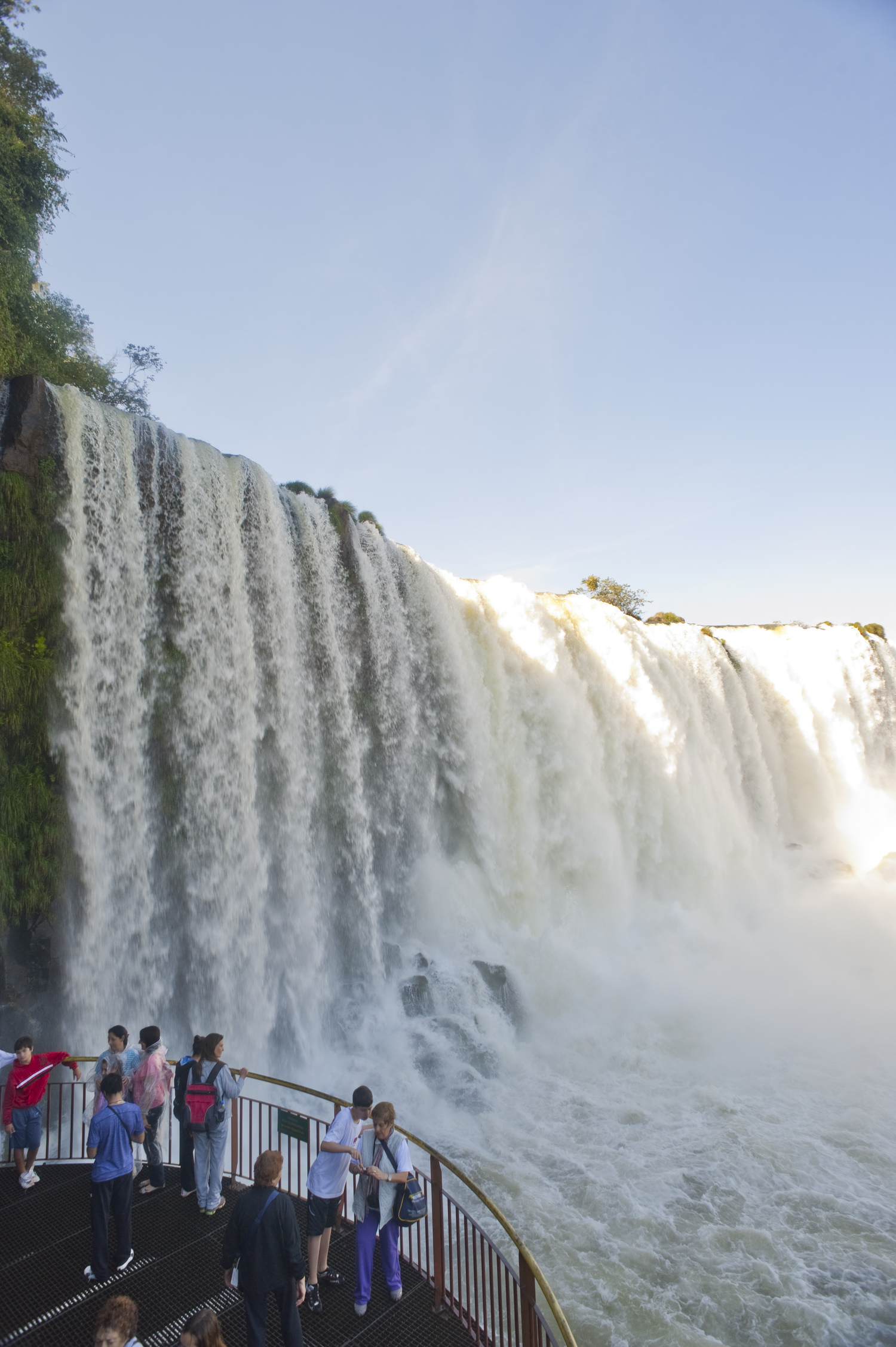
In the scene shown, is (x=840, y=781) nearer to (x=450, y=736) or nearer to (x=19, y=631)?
(x=450, y=736)

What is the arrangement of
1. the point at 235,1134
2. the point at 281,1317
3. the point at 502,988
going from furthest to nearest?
the point at 502,988
the point at 235,1134
the point at 281,1317

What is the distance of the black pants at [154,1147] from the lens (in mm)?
6082

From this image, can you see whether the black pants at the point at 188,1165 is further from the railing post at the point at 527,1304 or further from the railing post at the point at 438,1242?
the railing post at the point at 527,1304

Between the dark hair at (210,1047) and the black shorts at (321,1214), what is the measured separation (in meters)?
1.26

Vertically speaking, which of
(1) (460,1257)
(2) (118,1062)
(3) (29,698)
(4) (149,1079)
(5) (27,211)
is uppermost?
(5) (27,211)

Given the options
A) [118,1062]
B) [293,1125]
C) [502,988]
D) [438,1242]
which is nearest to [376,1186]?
[438,1242]

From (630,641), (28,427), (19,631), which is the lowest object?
(19,631)

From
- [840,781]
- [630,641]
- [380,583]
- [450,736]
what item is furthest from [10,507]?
[840,781]

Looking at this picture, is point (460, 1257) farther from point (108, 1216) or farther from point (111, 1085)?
point (111, 1085)

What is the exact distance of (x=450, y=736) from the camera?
54.6ft

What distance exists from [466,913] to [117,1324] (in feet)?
41.3

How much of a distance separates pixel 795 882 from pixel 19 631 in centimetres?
2311

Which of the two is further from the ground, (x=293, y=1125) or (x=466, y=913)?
(x=466, y=913)

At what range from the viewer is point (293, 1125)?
5.73 metres
